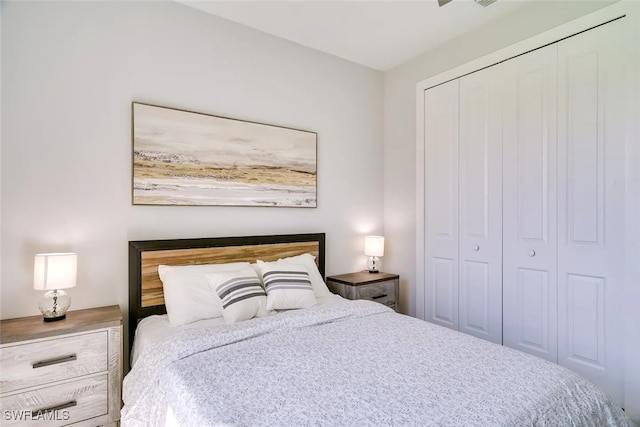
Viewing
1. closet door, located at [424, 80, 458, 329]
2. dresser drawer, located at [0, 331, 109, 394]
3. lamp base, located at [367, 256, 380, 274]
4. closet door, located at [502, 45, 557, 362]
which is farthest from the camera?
lamp base, located at [367, 256, 380, 274]

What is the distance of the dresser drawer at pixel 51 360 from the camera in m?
1.69

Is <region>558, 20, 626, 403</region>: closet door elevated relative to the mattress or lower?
elevated

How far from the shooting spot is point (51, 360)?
177 cm

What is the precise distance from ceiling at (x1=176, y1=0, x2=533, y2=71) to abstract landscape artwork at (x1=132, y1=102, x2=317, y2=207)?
814 mm

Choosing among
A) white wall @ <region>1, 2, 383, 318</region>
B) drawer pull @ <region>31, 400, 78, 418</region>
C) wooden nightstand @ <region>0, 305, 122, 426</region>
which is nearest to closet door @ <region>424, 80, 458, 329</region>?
white wall @ <region>1, 2, 383, 318</region>

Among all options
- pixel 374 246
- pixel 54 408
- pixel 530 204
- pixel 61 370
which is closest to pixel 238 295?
pixel 61 370

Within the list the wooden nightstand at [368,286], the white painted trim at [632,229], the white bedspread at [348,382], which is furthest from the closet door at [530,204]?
the white bedspread at [348,382]

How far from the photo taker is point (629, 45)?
2117 mm

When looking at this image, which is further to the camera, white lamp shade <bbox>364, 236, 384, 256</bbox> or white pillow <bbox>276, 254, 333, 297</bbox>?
white lamp shade <bbox>364, 236, 384, 256</bbox>

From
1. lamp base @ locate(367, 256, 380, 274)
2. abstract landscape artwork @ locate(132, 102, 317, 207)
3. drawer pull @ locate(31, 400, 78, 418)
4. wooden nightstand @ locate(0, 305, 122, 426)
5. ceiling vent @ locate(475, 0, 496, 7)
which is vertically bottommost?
drawer pull @ locate(31, 400, 78, 418)

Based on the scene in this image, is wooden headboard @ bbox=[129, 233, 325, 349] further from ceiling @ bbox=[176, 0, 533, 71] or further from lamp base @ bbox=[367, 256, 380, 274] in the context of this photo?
ceiling @ bbox=[176, 0, 533, 71]

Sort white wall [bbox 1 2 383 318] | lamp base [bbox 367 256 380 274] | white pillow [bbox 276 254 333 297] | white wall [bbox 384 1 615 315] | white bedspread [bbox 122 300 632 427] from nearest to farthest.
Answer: white bedspread [bbox 122 300 632 427]
white wall [bbox 1 2 383 318]
white pillow [bbox 276 254 333 297]
white wall [bbox 384 1 615 315]
lamp base [bbox 367 256 380 274]

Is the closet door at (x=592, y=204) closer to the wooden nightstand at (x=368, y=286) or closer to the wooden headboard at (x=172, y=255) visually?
the wooden nightstand at (x=368, y=286)

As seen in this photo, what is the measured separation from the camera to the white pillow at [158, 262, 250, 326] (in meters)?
2.11
